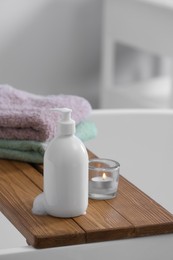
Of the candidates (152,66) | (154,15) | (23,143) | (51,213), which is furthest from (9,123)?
(152,66)

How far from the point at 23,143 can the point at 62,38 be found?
7.69 ft

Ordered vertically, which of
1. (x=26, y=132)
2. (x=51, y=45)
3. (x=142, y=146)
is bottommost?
(x=142, y=146)

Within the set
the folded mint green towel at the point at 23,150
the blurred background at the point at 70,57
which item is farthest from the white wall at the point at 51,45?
the folded mint green towel at the point at 23,150

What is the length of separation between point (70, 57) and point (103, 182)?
8.52 ft

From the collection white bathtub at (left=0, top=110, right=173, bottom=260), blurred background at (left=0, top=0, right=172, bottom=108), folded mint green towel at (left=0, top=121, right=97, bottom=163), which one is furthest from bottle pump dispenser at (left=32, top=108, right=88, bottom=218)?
blurred background at (left=0, top=0, right=172, bottom=108)

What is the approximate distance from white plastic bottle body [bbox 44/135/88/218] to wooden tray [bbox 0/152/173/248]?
0.03 meters

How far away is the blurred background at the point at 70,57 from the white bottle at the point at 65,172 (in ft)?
8.01

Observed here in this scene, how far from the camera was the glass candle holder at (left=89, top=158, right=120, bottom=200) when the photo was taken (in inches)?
60.2

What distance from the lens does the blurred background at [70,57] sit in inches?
154

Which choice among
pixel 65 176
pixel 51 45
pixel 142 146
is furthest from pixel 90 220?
pixel 51 45

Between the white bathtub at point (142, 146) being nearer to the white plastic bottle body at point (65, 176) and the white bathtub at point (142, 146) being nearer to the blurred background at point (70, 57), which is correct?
the white plastic bottle body at point (65, 176)

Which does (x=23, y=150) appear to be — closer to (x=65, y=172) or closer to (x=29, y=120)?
(x=29, y=120)

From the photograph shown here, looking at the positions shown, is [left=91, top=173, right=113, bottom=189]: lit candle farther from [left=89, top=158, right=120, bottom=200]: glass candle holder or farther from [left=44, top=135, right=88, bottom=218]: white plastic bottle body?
[left=44, top=135, right=88, bottom=218]: white plastic bottle body

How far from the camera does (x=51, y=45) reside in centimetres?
400
